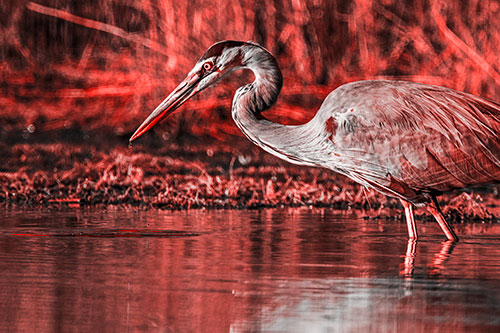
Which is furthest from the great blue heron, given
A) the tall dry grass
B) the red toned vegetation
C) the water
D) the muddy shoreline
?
the tall dry grass

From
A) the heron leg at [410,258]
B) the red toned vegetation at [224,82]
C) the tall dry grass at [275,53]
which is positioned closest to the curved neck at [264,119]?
the heron leg at [410,258]

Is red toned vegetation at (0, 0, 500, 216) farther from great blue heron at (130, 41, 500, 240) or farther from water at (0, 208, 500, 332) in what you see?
great blue heron at (130, 41, 500, 240)

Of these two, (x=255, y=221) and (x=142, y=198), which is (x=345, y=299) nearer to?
(x=255, y=221)

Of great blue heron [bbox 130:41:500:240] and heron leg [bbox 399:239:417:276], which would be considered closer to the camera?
heron leg [bbox 399:239:417:276]

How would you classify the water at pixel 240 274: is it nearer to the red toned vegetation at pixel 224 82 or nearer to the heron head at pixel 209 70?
the heron head at pixel 209 70

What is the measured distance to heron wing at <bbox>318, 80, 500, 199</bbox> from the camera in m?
7.58

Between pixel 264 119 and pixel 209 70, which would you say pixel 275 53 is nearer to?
pixel 209 70

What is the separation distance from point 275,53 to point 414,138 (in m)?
6.81

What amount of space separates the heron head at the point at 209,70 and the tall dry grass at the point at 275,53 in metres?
5.03

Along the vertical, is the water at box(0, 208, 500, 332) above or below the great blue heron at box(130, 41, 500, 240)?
below

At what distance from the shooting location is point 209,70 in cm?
852

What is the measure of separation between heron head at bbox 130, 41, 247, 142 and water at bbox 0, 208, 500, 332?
2.90 ft

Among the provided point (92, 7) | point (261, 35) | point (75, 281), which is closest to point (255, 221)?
point (75, 281)

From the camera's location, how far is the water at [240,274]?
4848 millimetres
